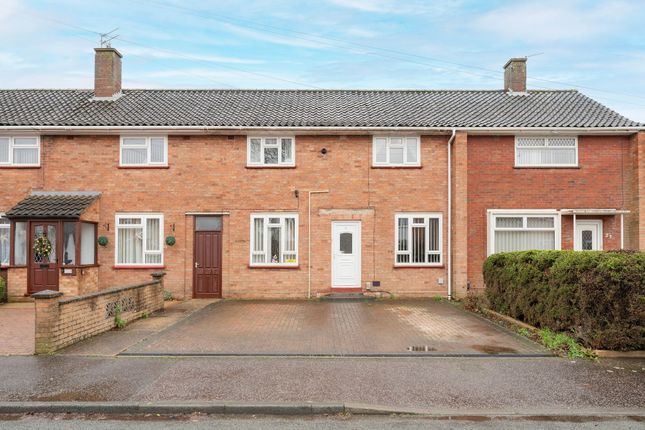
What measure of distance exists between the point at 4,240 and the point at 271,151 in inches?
324

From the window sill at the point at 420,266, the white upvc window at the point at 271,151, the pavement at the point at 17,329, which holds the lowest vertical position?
the pavement at the point at 17,329

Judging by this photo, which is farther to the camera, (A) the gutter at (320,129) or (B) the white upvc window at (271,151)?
(B) the white upvc window at (271,151)

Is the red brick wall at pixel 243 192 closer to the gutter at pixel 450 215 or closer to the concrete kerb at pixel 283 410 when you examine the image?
the gutter at pixel 450 215

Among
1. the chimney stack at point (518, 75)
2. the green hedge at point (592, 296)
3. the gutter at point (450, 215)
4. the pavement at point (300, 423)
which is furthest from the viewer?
the chimney stack at point (518, 75)

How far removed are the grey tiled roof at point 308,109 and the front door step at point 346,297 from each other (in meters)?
4.94

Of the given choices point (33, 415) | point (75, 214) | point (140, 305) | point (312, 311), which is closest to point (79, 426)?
point (33, 415)

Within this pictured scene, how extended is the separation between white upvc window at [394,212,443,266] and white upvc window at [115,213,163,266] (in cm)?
709

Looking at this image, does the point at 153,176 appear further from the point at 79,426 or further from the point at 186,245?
the point at 79,426

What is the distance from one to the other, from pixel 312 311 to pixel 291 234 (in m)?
3.57

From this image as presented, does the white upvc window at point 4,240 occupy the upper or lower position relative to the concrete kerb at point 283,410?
upper

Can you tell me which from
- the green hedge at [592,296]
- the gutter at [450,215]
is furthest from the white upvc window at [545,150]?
the green hedge at [592,296]

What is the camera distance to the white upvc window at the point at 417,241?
17281 millimetres

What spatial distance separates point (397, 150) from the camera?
57.6ft

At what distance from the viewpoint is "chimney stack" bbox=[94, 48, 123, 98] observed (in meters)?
20.2
